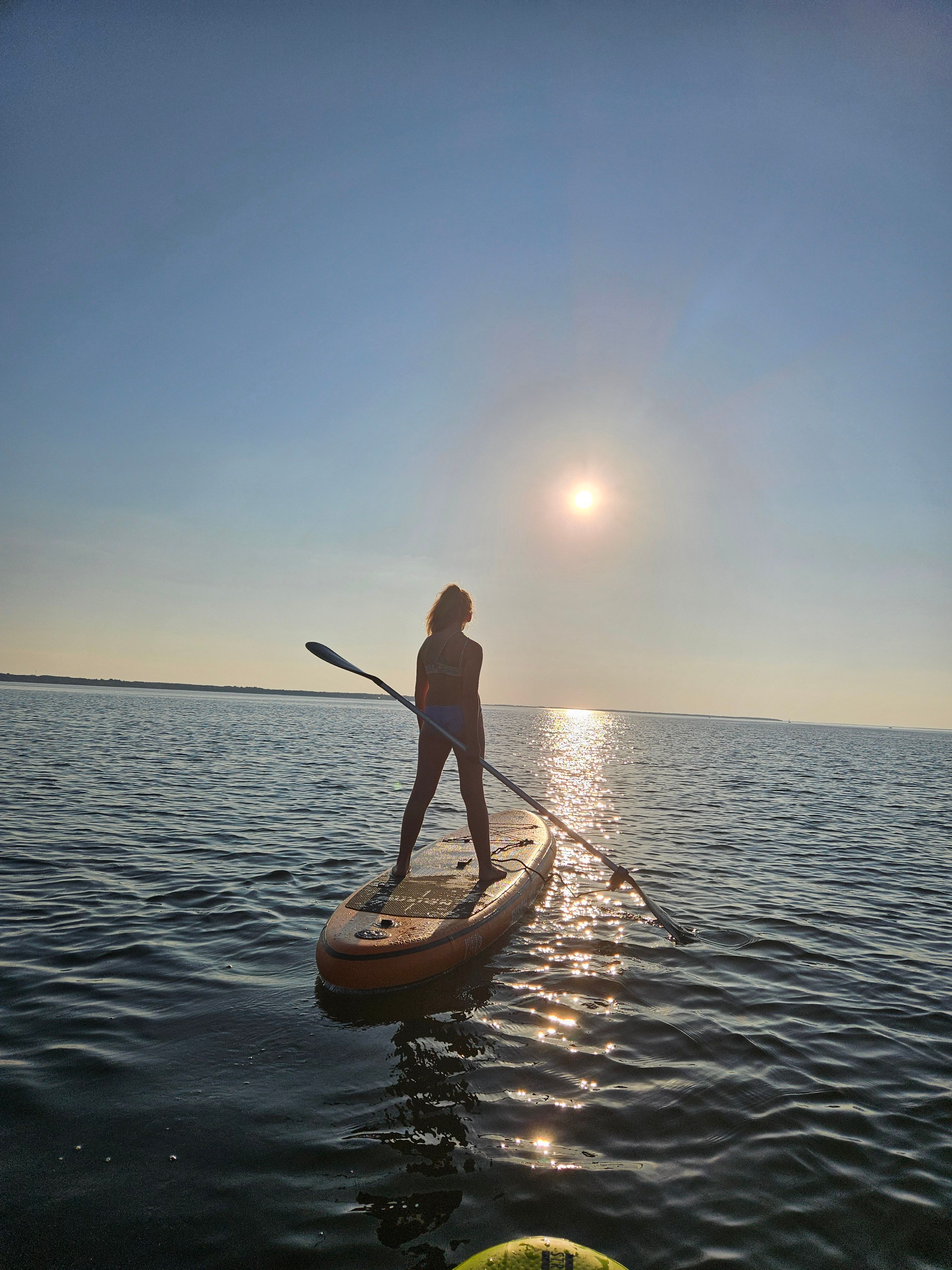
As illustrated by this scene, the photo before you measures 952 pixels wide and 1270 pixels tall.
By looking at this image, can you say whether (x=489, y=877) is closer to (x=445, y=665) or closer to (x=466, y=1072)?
(x=445, y=665)

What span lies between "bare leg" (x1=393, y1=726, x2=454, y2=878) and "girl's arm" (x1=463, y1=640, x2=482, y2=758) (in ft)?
0.80

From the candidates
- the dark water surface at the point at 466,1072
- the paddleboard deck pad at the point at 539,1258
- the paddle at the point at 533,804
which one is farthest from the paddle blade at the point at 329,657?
the paddleboard deck pad at the point at 539,1258

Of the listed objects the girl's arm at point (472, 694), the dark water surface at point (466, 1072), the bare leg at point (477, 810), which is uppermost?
the girl's arm at point (472, 694)

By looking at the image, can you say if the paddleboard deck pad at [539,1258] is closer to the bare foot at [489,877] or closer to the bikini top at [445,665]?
the bare foot at [489,877]

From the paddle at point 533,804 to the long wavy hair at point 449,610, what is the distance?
0.84 m

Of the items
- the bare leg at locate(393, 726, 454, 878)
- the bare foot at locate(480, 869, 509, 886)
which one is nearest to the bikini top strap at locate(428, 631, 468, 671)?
the bare leg at locate(393, 726, 454, 878)

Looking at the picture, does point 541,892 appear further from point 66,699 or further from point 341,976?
point 66,699

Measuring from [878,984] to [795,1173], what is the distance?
126 inches

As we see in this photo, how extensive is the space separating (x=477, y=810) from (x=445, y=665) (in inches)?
57.3

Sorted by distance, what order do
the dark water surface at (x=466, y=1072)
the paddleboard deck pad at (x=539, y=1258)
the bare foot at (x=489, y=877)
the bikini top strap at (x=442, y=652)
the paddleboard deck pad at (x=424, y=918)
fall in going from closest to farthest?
the paddleboard deck pad at (x=539, y=1258) → the dark water surface at (x=466, y=1072) → the paddleboard deck pad at (x=424, y=918) → the bikini top strap at (x=442, y=652) → the bare foot at (x=489, y=877)

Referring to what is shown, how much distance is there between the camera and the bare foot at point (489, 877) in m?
6.87

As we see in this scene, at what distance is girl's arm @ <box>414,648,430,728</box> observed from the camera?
672 cm

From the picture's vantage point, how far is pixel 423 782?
6.37 metres

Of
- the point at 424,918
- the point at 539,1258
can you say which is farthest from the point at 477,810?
the point at 539,1258
